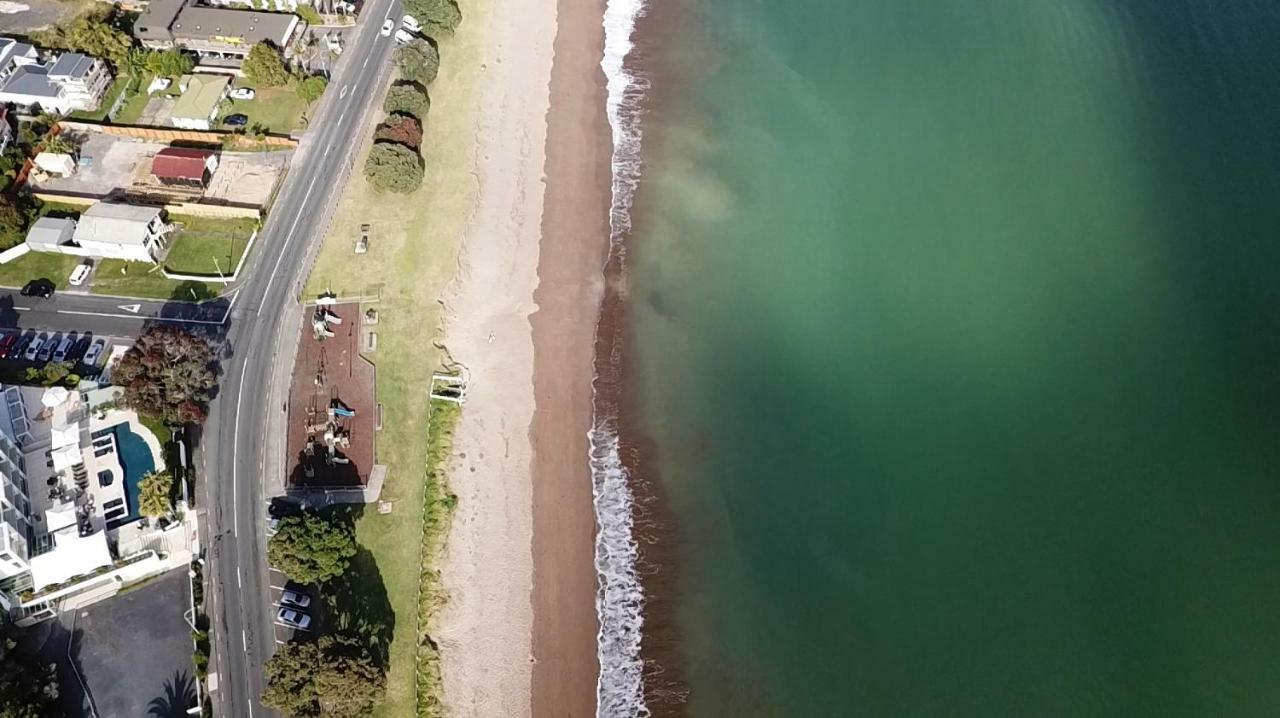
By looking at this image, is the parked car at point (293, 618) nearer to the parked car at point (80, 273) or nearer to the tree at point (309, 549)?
the tree at point (309, 549)

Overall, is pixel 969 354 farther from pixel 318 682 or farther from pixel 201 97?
pixel 201 97

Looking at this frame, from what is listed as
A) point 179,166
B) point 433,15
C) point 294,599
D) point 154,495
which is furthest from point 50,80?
point 294,599

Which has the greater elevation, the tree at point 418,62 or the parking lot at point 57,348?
the tree at point 418,62

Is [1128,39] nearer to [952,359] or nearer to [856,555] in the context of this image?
[952,359]

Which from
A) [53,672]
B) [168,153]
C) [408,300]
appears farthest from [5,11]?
[53,672]

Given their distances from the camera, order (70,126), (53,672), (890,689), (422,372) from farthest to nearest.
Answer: (70,126)
(422,372)
(890,689)
(53,672)

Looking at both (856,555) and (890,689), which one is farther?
(856,555)

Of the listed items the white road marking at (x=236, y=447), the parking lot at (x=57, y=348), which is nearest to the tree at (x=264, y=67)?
the parking lot at (x=57, y=348)
